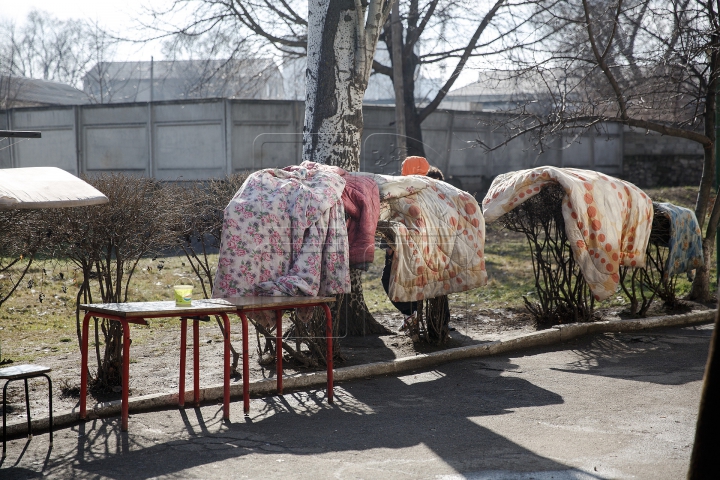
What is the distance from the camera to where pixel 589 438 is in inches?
197

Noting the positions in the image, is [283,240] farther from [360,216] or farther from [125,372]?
[125,372]

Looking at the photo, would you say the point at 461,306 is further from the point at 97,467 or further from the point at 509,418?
the point at 97,467

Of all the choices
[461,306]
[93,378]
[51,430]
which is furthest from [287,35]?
[51,430]

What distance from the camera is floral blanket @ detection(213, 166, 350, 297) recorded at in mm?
5832

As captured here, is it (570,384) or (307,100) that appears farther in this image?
(307,100)

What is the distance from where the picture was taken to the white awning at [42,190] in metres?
Answer: 4.80

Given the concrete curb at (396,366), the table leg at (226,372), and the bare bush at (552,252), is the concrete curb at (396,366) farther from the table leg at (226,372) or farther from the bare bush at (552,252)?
the table leg at (226,372)

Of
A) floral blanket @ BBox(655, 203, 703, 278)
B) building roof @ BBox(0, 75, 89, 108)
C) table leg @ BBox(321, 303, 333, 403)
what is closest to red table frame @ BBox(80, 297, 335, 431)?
table leg @ BBox(321, 303, 333, 403)

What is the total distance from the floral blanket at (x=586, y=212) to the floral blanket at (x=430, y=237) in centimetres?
63

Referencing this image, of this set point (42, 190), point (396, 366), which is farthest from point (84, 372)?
point (396, 366)

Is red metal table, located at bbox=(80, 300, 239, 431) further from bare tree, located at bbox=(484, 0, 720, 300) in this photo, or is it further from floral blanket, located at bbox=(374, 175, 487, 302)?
bare tree, located at bbox=(484, 0, 720, 300)

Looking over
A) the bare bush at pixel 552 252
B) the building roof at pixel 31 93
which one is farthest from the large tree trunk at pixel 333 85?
the building roof at pixel 31 93

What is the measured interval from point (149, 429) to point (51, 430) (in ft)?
2.08

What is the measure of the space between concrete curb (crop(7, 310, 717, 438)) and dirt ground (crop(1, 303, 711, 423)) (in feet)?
0.53
